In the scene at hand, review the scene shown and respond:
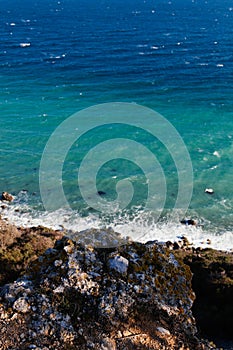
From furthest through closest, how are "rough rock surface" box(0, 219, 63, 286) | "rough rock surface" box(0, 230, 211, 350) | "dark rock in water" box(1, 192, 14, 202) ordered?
"dark rock in water" box(1, 192, 14, 202), "rough rock surface" box(0, 219, 63, 286), "rough rock surface" box(0, 230, 211, 350)

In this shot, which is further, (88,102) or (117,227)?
(88,102)

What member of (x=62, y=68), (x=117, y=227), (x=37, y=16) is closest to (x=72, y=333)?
(x=117, y=227)

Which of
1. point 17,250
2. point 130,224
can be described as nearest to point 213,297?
point 17,250

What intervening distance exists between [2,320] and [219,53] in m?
88.0

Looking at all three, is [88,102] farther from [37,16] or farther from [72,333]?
[37,16]

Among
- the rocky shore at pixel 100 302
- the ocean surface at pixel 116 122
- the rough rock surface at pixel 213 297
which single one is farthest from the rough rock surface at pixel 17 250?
the ocean surface at pixel 116 122

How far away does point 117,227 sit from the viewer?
3256 cm

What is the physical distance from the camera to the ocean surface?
34.3 m

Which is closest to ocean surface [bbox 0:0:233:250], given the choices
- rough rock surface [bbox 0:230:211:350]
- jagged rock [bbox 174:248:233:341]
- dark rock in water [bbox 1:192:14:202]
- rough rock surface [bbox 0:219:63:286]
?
dark rock in water [bbox 1:192:14:202]

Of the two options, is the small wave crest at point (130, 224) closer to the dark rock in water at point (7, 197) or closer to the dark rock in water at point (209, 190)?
the dark rock in water at point (7, 197)

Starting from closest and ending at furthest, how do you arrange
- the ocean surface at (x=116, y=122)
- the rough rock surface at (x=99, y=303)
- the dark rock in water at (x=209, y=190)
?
the rough rock surface at (x=99, y=303), the ocean surface at (x=116, y=122), the dark rock in water at (x=209, y=190)

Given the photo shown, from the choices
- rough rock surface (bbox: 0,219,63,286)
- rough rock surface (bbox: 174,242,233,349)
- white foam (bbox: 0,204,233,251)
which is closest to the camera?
rough rock surface (bbox: 0,219,63,286)

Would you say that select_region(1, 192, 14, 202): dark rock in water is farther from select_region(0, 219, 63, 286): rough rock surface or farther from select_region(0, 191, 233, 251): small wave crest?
select_region(0, 219, 63, 286): rough rock surface

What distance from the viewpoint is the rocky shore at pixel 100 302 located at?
35.4ft
